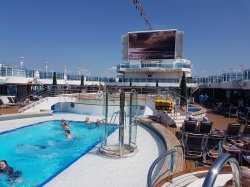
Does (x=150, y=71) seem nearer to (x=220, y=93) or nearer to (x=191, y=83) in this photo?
(x=191, y=83)

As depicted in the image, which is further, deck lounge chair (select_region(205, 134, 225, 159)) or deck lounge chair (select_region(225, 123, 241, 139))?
deck lounge chair (select_region(225, 123, 241, 139))

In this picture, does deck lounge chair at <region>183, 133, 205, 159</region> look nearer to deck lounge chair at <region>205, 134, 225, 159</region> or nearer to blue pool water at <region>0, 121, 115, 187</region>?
deck lounge chair at <region>205, 134, 225, 159</region>

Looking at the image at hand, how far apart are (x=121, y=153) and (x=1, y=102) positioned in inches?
505

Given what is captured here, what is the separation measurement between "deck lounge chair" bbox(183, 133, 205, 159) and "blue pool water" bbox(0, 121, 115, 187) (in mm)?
3185

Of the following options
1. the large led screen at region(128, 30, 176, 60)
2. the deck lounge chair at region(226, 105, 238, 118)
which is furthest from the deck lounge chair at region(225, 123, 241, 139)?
the large led screen at region(128, 30, 176, 60)

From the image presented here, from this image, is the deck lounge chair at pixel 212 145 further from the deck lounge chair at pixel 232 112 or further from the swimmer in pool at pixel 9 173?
the deck lounge chair at pixel 232 112

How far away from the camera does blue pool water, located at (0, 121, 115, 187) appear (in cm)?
653

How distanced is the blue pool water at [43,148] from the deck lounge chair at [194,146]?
10.4ft

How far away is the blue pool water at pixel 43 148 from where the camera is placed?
257 inches

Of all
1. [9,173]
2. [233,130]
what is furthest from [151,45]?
[9,173]

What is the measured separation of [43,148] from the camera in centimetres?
891

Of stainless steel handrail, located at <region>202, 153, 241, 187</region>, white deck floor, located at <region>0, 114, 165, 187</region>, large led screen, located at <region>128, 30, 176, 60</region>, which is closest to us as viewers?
stainless steel handrail, located at <region>202, 153, 241, 187</region>

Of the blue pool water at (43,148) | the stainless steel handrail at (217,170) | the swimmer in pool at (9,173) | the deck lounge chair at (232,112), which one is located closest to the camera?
the stainless steel handrail at (217,170)

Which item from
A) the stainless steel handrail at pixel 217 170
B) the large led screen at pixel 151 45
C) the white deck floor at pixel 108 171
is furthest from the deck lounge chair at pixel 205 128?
the large led screen at pixel 151 45
